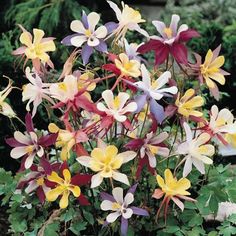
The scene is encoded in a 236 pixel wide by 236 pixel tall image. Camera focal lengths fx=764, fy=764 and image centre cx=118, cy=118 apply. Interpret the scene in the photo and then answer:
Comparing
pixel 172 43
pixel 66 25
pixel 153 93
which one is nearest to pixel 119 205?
pixel 153 93

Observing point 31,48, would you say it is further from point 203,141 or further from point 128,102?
point 203,141

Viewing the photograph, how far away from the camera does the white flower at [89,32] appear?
8.44 feet

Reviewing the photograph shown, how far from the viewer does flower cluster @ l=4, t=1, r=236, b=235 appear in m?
2.39

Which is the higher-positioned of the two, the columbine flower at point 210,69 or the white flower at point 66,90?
the white flower at point 66,90

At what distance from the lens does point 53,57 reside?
5324 millimetres

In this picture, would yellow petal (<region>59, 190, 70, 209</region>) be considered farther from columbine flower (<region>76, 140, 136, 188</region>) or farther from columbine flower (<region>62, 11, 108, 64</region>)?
columbine flower (<region>62, 11, 108, 64</region>)

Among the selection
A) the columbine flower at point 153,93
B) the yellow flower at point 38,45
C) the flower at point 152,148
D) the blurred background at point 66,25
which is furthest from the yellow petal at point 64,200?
the blurred background at point 66,25

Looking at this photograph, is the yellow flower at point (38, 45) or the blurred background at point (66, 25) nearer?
the yellow flower at point (38, 45)

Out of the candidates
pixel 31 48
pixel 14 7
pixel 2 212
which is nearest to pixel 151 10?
pixel 14 7

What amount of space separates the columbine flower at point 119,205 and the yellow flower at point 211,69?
0.49 metres

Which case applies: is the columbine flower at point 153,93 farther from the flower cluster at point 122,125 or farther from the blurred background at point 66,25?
the blurred background at point 66,25

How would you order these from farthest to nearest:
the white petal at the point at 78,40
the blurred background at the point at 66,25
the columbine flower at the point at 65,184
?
the blurred background at the point at 66,25 → the white petal at the point at 78,40 → the columbine flower at the point at 65,184

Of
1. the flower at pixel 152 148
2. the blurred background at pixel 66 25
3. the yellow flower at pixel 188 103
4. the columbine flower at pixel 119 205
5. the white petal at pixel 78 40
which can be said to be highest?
the white petal at pixel 78 40

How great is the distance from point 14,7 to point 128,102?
4070mm
